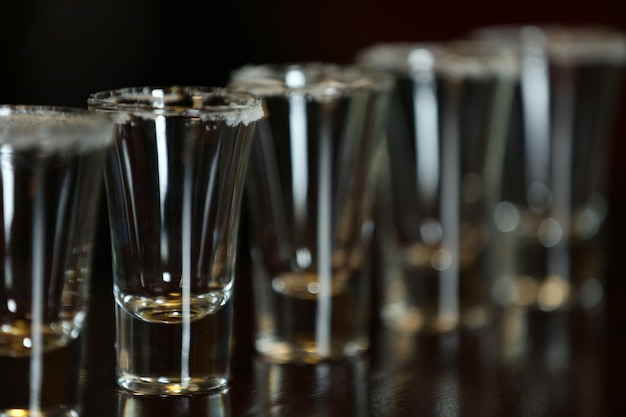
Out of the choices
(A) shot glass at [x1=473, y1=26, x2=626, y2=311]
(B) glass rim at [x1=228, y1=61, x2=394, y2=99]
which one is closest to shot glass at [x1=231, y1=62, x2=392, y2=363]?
(B) glass rim at [x1=228, y1=61, x2=394, y2=99]

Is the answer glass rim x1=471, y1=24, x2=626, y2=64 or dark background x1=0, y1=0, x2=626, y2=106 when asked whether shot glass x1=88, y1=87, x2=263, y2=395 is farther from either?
dark background x1=0, y1=0, x2=626, y2=106

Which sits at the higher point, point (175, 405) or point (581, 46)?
point (581, 46)

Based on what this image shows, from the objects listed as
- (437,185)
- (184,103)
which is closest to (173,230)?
(184,103)

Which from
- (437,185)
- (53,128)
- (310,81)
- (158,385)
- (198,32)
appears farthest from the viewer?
(198,32)

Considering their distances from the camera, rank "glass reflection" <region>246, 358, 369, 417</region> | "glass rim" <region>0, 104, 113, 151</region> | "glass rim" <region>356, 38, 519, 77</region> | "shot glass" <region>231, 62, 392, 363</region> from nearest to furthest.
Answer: "glass rim" <region>0, 104, 113, 151</region> → "glass reflection" <region>246, 358, 369, 417</region> → "shot glass" <region>231, 62, 392, 363</region> → "glass rim" <region>356, 38, 519, 77</region>

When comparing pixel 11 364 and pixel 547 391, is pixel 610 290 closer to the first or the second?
pixel 547 391

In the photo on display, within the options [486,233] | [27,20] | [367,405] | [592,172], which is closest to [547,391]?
[367,405]

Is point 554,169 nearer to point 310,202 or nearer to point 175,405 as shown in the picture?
point 310,202
